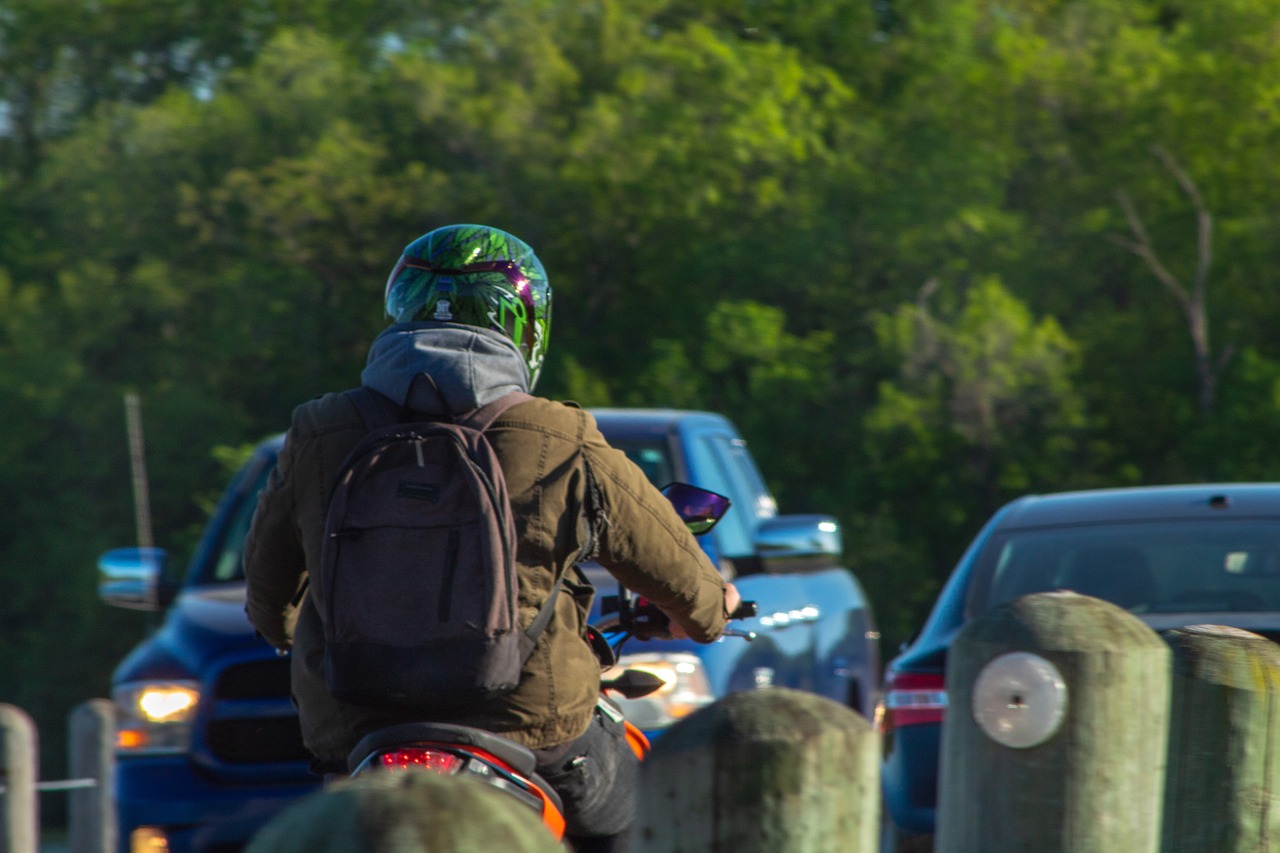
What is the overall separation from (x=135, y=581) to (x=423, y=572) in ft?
14.6

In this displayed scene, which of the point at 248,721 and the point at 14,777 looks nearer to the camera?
the point at 14,777

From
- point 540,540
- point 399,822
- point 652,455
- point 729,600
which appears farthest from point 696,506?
point 652,455

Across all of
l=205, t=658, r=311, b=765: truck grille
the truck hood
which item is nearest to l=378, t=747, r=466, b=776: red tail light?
the truck hood

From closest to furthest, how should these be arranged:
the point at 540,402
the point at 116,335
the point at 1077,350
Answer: the point at 540,402 < the point at 1077,350 < the point at 116,335

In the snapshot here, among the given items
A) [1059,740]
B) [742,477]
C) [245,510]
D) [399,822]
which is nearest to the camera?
[399,822]

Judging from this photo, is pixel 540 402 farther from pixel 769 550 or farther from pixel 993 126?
pixel 993 126

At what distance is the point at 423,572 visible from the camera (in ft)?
8.85

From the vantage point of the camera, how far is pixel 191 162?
124 ft

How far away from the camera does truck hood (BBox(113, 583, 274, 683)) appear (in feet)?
19.5

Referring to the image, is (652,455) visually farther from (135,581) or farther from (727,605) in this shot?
Answer: (727,605)

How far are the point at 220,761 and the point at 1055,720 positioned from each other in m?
3.96

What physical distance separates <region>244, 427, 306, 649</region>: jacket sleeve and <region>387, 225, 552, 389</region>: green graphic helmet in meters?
0.29

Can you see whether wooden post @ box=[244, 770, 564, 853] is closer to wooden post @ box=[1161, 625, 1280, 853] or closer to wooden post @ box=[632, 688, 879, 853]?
wooden post @ box=[632, 688, 879, 853]

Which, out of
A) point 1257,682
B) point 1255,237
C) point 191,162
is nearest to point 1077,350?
point 1255,237
